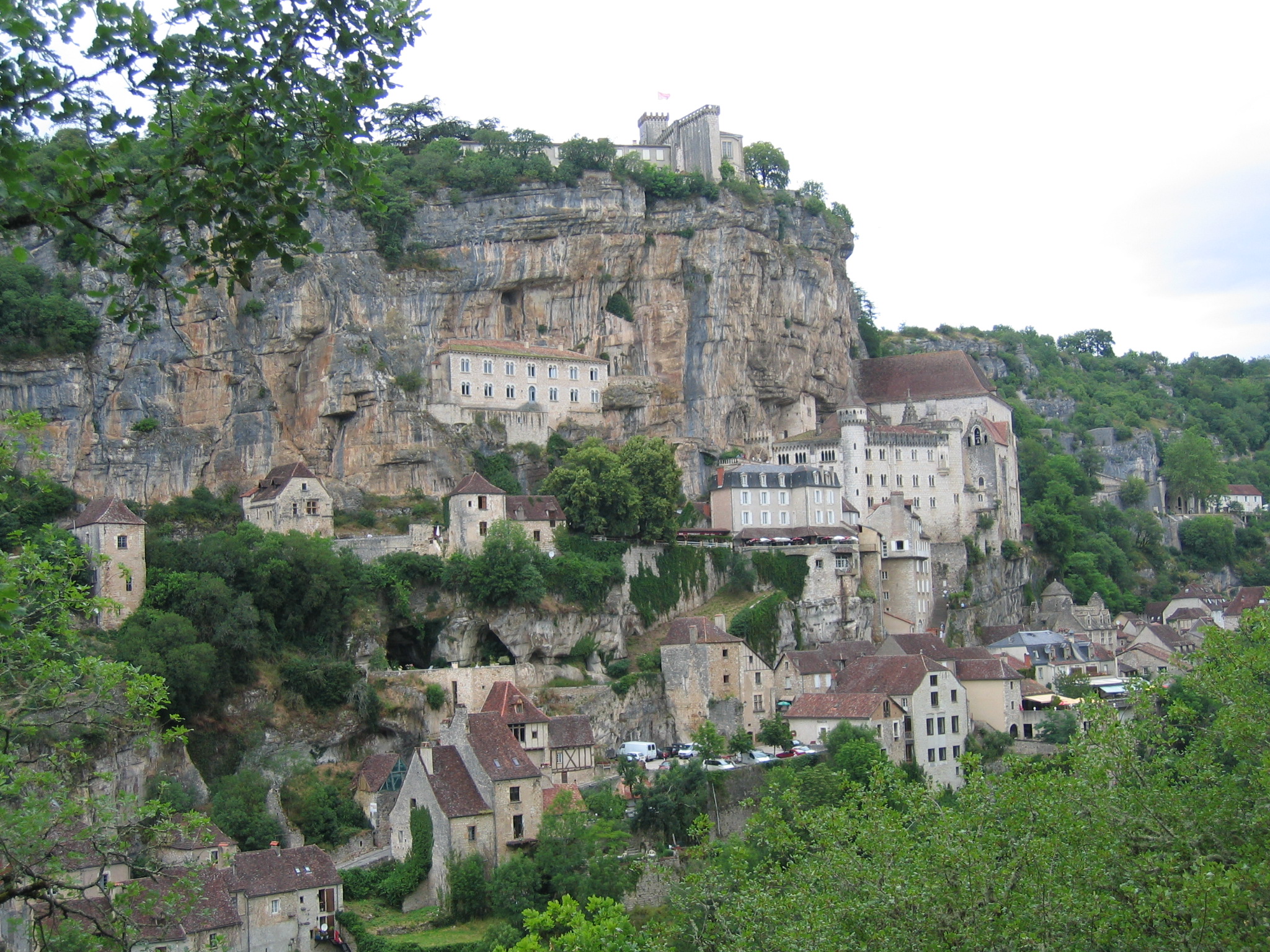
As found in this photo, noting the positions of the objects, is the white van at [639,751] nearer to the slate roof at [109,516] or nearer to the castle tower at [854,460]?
the slate roof at [109,516]

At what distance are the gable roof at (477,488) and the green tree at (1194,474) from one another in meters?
70.1

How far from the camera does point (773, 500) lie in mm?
68062

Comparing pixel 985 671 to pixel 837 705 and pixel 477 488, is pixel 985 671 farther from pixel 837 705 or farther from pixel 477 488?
pixel 477 488

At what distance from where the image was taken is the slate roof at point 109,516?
46.5m

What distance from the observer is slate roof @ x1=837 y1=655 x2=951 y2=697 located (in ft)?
172

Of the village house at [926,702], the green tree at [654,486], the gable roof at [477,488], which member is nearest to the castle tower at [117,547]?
the gable roof at [477,488]

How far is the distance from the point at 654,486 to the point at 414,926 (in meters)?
27.5

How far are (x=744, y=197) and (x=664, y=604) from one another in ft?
96.4

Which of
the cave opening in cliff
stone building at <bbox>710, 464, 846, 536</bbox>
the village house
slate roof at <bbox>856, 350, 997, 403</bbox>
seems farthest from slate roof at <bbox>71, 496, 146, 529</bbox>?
slate roof at <bbox>856, 350, 997, 403</bbox>

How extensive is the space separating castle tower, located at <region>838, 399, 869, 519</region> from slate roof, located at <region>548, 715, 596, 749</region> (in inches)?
1180

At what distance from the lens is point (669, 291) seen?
74.6 meters

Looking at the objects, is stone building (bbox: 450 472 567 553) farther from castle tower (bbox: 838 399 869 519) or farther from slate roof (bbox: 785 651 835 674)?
castle tower (bbox: 838 399 869 519)

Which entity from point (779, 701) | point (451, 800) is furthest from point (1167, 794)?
point (779, 701)

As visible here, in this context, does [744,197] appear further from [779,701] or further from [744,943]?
[744,943]
